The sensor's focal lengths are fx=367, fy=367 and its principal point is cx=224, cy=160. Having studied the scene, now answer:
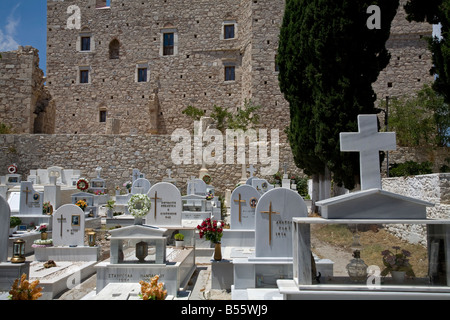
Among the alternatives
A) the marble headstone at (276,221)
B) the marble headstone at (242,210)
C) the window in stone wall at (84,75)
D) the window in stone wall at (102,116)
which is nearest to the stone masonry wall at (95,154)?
the window in stone wall at (102,116)

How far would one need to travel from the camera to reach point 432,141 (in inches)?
742

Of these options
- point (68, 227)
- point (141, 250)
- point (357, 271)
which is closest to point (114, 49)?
point (68, 227)

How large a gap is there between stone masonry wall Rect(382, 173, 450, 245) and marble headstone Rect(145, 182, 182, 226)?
599 cm

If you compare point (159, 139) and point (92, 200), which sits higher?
point (159, 139)

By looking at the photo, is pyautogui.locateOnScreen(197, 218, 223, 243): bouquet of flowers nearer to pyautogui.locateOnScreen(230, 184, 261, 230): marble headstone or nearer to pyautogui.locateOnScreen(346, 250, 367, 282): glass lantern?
pyautogui.locateOnScreen(230, 184, 261, 230): marble headstone

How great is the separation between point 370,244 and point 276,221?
68.1 inches

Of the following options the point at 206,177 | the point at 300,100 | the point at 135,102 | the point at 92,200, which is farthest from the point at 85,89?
the point at 300,100

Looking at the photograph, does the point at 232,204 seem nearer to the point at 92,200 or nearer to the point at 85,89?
the point at 92,200

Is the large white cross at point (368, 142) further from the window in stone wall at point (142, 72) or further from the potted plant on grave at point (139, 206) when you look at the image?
the window in stone wall at point (142, 72)

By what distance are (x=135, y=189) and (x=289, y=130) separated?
6845 mm

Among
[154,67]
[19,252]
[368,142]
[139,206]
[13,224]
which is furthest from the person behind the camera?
[154,67]

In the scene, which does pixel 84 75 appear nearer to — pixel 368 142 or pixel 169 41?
pixel 169 41

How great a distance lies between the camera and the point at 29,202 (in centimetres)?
1194

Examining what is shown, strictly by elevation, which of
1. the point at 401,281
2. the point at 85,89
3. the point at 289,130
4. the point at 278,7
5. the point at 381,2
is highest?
the point at 278,7
